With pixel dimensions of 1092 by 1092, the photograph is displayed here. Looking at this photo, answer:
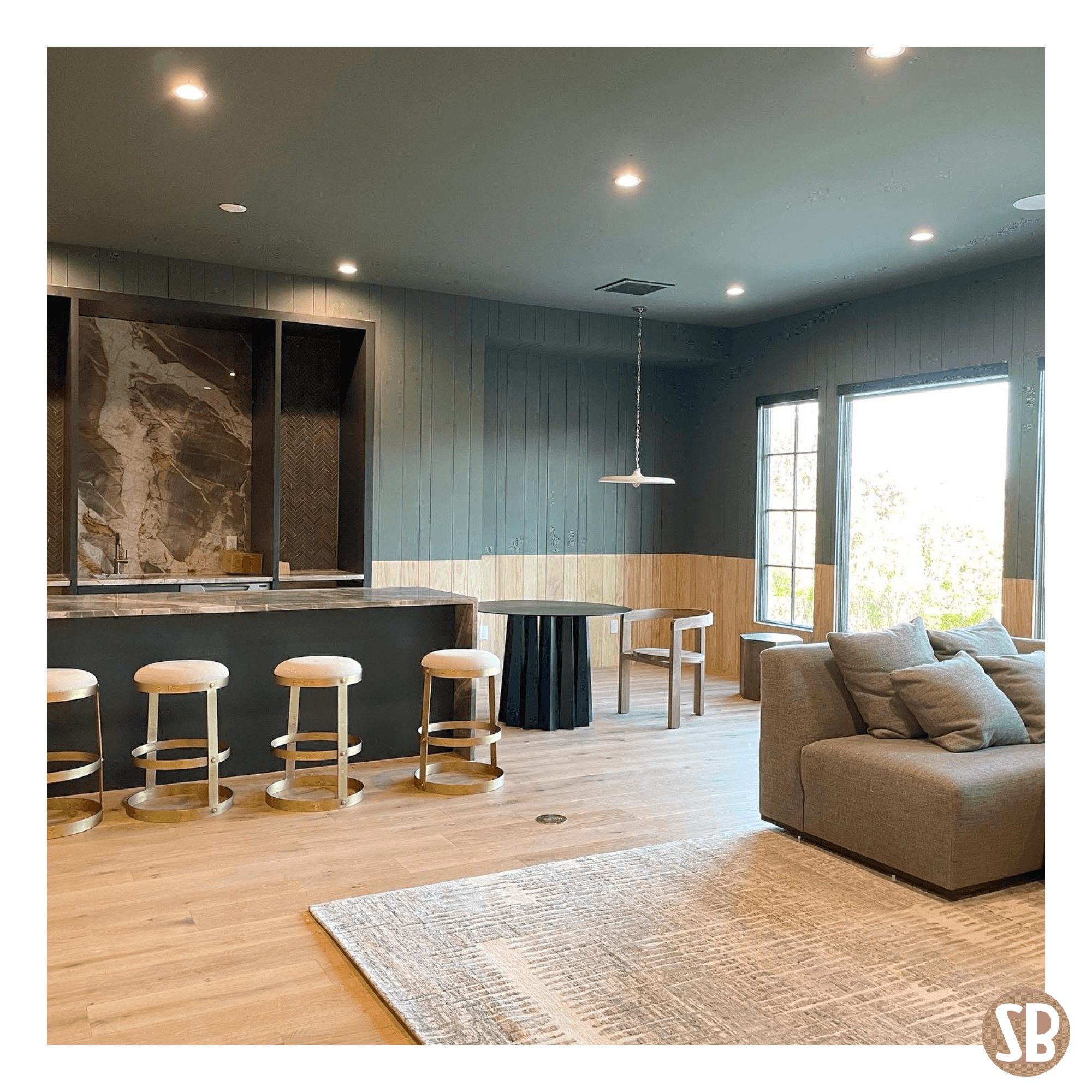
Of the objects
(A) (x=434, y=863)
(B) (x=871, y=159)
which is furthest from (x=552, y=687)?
(B) (x=871, y=159)

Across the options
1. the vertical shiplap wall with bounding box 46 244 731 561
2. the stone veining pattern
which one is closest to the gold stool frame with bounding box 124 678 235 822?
the stone veining pattern

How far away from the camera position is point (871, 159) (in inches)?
175

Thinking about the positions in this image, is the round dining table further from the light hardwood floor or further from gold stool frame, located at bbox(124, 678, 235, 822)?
gold stool frame, located at bbox(124, 678, 235, 822)

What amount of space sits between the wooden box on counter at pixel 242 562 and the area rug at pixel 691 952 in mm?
3855

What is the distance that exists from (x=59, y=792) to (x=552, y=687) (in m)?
2.73

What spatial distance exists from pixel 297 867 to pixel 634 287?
15.3 feet

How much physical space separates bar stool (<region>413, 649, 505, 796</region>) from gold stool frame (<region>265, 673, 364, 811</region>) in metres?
0.32

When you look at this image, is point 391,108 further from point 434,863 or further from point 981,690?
point 981,690

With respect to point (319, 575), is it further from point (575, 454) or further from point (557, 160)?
point (557, 160)

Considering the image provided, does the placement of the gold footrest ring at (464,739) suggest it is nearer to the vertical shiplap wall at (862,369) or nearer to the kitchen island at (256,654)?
the kitchen island at (256,654)

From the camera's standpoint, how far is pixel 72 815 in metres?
4.21

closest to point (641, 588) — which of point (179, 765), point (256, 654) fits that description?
point (256, 654)

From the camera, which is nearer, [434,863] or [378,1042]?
[378,1042]
